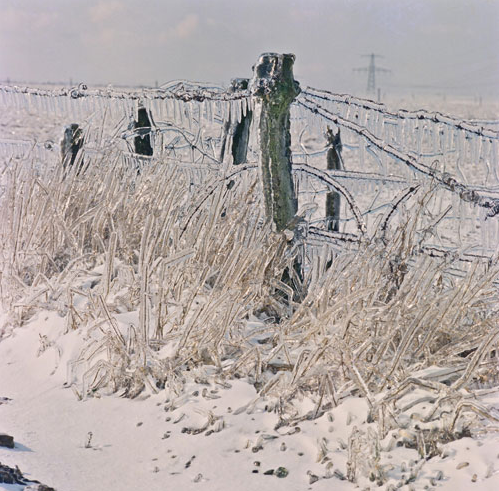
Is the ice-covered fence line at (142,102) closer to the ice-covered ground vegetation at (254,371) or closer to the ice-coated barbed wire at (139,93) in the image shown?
the ice-coated barbed wire at (139,93)

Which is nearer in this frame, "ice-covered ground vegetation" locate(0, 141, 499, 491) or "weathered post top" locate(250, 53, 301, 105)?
"ice-covered ground vegetation" locate(0, 141, 499, 491)

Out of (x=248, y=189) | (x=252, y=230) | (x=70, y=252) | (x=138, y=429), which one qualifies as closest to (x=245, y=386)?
(x=138, y=429)

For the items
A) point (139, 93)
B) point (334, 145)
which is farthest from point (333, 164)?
point (139, 93)

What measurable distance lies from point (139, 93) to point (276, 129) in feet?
5.56

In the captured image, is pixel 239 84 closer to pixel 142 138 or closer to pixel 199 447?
pixel 142 138

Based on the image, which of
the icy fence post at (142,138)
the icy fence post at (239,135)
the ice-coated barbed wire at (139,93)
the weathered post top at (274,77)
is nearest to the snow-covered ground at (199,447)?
the weathered post top at (274,77)

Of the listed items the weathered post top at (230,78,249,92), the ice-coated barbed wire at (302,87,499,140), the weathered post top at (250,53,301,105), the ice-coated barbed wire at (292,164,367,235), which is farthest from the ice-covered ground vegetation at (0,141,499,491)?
the weathered post top at (230,78,249,92)

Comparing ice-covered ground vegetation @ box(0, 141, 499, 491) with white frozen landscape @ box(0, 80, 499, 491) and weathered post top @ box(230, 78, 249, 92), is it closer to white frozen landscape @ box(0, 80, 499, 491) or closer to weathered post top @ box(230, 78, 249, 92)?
white frozen landscape @ box(0, 80, 499, 491)

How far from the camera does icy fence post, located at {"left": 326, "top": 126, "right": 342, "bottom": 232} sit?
527 cm

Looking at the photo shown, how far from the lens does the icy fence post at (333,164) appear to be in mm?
5266

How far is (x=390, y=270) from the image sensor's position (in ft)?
8.78

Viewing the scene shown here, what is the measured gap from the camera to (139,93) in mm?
4523

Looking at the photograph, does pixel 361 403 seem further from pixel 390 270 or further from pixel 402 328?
pixel 390 270

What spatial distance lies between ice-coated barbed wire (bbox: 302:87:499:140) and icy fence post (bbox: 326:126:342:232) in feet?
3.50
